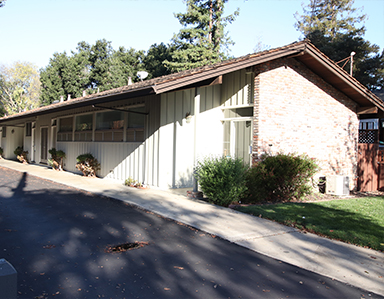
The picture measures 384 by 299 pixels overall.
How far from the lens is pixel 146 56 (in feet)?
108

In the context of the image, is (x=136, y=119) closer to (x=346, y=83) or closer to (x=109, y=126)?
(x=109, y=126)

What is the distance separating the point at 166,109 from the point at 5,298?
8.81 metres

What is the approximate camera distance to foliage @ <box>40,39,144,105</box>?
35.6 m

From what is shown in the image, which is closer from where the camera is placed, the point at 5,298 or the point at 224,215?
the point at 5,298

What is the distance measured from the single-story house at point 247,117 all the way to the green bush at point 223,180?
43.4 inches

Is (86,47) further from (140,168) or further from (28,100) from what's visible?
(140,168)

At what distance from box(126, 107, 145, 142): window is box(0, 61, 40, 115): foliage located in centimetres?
4492

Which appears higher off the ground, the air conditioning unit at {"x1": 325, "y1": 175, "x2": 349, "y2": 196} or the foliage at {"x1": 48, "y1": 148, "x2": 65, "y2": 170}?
the foliage at {"x1": 48, "y1": 148, "x2": 65, "y2": 170}

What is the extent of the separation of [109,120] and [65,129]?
16.0 ft

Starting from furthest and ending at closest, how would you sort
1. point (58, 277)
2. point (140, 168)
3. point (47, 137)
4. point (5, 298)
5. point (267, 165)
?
point (47, 137) < point (140, 168) < point (267, 165) < point (58, 277) < point (5, 298)

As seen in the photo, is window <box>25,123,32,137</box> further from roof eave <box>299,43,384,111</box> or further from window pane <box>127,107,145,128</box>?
roof eave <box>299,43,384,111</box>

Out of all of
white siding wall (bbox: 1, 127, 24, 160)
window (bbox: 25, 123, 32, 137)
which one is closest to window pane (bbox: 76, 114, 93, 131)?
window (bbox: 25, 123, 32, 137)

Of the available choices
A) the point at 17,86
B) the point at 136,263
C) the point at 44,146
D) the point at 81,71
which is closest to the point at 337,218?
the point at 136,263

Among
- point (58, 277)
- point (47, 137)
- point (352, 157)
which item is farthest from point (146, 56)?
point (58, 277)
